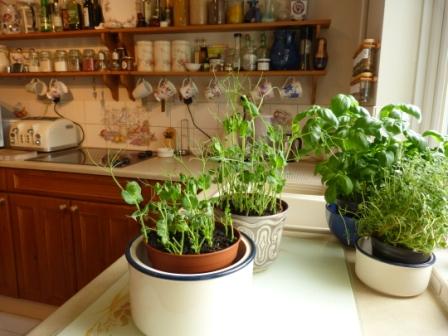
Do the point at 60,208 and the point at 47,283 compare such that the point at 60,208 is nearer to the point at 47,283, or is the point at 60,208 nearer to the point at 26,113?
the point at 47,283

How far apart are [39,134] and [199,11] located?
1228mm

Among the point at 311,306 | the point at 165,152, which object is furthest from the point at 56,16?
the point at 311,306

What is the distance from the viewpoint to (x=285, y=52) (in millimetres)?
1932

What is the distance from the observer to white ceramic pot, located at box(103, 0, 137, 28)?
2.26 meters

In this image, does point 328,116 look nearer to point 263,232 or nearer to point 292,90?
point 263,232

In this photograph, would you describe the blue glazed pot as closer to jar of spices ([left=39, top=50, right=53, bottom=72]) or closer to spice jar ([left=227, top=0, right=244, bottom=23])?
spice jar ([left=227, top=0, right=244, bottom=23])

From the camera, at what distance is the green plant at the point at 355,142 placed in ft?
2.23

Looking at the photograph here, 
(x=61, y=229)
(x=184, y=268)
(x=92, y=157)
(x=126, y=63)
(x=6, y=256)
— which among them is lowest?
(x=6, y=256)

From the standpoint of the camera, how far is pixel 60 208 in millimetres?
1944

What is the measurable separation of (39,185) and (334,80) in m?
1.79

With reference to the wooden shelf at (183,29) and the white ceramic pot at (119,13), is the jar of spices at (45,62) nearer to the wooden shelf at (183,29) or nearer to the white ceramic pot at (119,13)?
the wooden shelf at (183,29)

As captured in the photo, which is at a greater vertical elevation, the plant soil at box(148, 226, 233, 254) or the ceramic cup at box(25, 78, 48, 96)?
the ceramic cup at box(25, 78, 48, 96)

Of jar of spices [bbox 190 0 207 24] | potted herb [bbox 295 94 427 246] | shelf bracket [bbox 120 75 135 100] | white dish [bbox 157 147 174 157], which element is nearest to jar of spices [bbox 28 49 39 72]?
shelf bracket [bbox 120 75 135 100]

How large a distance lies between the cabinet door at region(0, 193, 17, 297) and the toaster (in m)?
0.36
